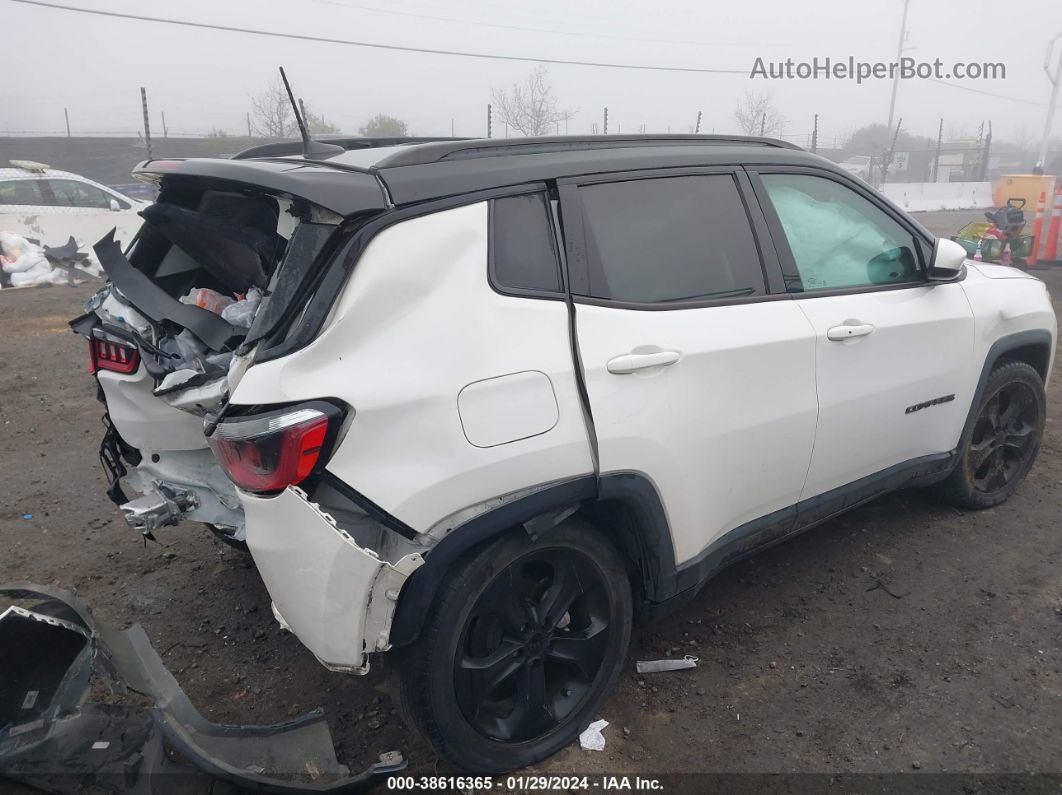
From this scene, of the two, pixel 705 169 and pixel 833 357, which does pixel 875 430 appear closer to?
pixel 833 357

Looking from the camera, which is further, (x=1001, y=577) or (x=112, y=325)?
(x=1001, y=577)

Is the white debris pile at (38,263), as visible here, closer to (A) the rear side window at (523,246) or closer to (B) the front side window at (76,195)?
(B) the front side window at (76,195)

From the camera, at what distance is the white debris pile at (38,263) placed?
11.6m

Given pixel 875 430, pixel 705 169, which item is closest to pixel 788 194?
pixel 705 169

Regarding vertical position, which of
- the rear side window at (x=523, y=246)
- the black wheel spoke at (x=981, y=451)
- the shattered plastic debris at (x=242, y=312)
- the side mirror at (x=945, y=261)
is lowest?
the black wheel spoke at (x=981, y=451)

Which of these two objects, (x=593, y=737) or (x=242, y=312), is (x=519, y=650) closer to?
(x=593, y=737)

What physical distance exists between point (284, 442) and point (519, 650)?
3.34 feet

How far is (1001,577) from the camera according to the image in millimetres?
3459

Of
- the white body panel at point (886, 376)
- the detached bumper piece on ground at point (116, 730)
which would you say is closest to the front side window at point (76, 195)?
the detached bumper piece on ground at point (116, 730)

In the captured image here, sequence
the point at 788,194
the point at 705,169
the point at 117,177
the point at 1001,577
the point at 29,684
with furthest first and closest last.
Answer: the point at 117,177 < the point at 1001,577 < the point at 788,194 < the point at 705,169 < the point at 29,684

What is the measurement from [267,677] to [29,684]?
0.87 meters

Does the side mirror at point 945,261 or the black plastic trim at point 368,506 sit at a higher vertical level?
the side mirror at point 945,261

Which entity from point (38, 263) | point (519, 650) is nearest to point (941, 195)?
point (38, 263)

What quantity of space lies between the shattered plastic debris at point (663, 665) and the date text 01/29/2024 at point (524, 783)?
20.4 inches
